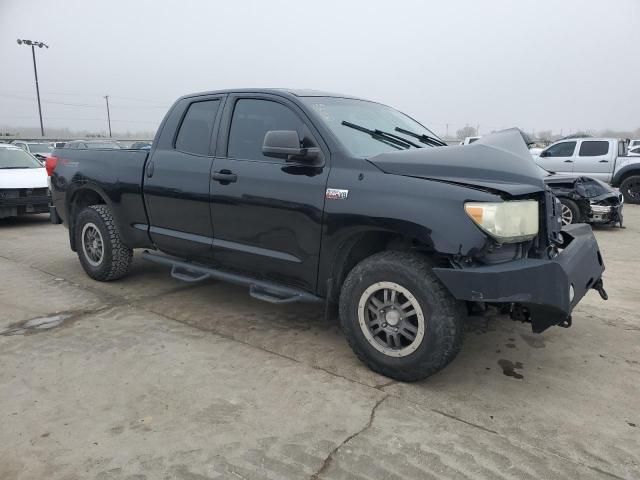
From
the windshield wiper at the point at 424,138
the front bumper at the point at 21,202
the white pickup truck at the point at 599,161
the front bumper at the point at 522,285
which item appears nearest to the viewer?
the front bumper at the point at 522,285

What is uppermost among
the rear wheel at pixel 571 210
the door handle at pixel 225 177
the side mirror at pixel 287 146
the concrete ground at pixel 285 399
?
the side mirror at pixel 287 146

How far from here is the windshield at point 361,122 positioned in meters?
3.53

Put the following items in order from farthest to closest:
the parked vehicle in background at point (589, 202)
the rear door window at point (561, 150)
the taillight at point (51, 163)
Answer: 1. the rear door window at point (561, 150)
2. the parked vehicle in background at point (589, 202)
3. the taillight at point (51, 163)

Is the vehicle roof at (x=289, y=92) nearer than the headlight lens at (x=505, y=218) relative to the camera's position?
No

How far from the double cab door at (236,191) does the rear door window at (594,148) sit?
13.0 m

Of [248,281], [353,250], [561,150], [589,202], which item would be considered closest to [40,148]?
[561,150]

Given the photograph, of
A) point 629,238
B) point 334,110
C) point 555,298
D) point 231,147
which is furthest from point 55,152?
point 629,238

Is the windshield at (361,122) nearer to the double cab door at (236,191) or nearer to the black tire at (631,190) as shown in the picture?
the double cab door at (236,191)

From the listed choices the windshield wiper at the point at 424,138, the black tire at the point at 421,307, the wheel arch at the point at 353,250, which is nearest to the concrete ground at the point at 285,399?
the black tire at the point at 421,307

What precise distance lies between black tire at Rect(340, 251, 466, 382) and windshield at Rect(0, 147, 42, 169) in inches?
343

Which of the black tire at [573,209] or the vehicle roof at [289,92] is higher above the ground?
the vehicle roof at [289,92]

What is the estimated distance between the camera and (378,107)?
4.34 metres

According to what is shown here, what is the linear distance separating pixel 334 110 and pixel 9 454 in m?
2.94

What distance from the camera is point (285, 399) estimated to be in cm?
296
